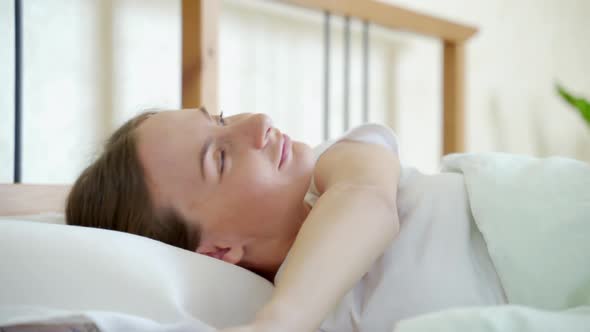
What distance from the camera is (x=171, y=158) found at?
83cm

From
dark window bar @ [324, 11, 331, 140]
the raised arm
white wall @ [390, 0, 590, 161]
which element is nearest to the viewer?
the raised arm

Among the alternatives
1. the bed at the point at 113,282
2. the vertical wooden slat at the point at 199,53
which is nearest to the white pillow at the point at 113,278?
the bed at the point at 113,282

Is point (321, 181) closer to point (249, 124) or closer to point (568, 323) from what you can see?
point (249, 124)

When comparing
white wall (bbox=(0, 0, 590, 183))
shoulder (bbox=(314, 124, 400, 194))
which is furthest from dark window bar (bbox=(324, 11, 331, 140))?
shoulder (bbox=(314, 124, 400, 194))

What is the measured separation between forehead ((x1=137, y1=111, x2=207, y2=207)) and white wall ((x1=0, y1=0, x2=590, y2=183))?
0.27 m

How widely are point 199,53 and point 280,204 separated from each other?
0.69 m

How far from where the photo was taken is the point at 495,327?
50 centimetres

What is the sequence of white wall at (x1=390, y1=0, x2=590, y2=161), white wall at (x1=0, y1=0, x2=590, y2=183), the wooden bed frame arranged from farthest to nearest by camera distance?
white wall at (x1=390, y1=0, x2=590, y2=161)
white wall at (x1=0, y1=0, x2=590, y2=183)
the wooden bed frame

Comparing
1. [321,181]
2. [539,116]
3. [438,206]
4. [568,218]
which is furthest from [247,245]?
[539,116]

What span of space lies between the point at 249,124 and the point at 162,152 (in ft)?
0.42

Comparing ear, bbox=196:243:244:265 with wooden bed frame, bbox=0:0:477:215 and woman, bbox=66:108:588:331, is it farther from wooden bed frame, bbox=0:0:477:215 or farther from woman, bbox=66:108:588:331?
wooden bed frame, bbox=0:0:477:215

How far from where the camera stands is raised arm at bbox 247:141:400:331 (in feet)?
1.89

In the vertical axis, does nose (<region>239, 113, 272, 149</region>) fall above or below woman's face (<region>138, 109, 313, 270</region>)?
above

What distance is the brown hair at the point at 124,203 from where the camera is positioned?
830 mm
